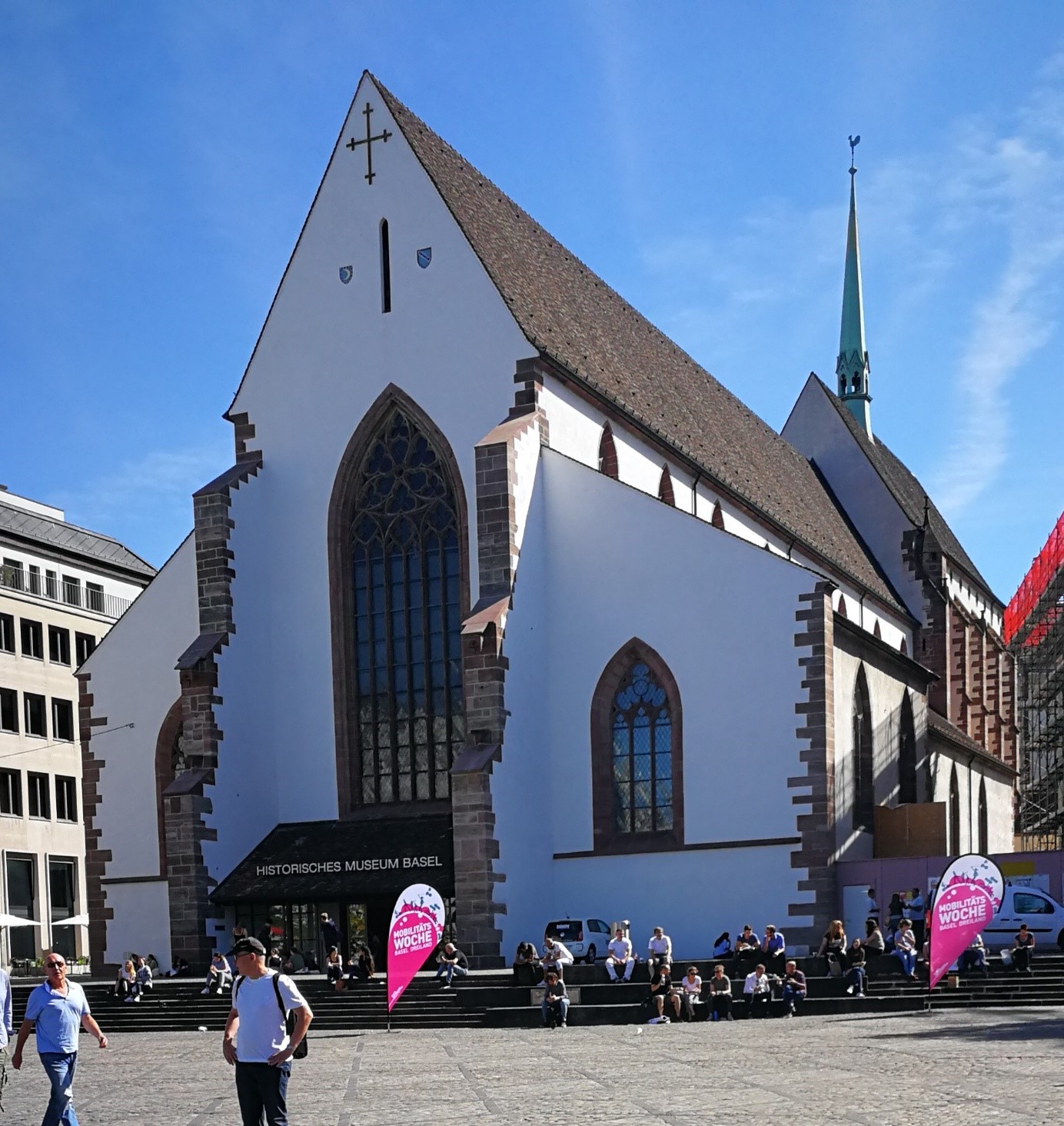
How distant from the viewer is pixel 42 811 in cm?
6094

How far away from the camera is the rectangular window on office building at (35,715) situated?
60.9m

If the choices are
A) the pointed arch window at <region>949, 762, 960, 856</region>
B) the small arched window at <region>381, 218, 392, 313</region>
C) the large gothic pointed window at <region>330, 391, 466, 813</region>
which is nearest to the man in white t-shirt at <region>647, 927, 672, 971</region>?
the large gothic pointed window at <region>330, 391, 466, 813</region>

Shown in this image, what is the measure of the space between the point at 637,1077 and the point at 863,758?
2174 centimetres

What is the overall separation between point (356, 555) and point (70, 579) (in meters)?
32.3

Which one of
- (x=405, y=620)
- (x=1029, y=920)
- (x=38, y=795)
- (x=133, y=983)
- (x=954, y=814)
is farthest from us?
(x=38, y=795)

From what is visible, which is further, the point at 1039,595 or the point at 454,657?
the point at 1039,595

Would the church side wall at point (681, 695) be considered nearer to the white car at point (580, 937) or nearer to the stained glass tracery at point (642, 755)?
the stained glass tracery at point (642, 755)

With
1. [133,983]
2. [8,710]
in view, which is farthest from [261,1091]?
[8,710]

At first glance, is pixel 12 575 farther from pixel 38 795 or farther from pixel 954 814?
pixel 954 814

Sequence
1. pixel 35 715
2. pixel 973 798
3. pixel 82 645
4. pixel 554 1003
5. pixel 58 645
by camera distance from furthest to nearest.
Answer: pixel 82 645 < pixel 58 645 < pixel 35 715 < pixel 973 798 < pixel 554 1003

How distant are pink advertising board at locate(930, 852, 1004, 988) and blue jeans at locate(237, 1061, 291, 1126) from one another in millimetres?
16251

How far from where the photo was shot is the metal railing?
6209 centimetres

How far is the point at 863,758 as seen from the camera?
1510 inches

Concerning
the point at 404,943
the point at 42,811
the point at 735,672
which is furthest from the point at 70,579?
the point at 404,943
